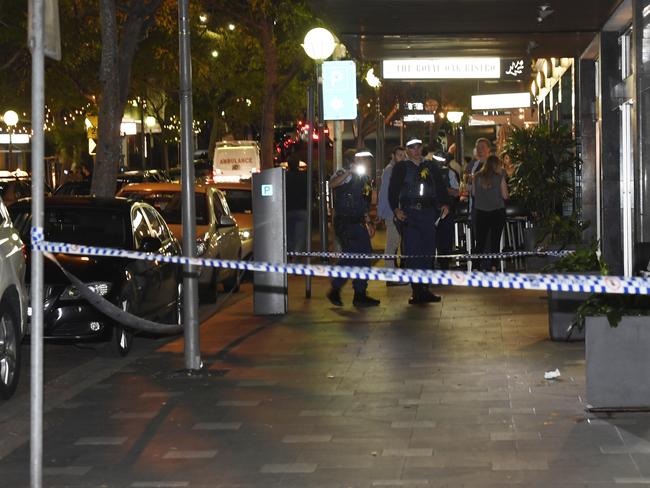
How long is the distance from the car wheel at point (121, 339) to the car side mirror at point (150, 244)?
96cm

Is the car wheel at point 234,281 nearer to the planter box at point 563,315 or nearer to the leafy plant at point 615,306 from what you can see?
the planter box at point 563,315

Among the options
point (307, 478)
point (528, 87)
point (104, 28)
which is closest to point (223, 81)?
point (528, 87)

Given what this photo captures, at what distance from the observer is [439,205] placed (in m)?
16.2

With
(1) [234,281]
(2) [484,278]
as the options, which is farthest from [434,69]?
(2) [484,278]

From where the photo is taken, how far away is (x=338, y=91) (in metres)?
18.8

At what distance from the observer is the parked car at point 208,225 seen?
16.4 metres

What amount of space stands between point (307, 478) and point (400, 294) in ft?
32.8

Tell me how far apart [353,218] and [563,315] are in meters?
4.49

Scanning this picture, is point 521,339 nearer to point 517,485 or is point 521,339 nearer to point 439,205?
point 439,205

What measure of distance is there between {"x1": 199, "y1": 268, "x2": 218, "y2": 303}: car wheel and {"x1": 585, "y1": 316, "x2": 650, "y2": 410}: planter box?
8.41 meters

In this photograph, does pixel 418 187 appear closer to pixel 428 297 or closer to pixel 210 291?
pixel 428 297

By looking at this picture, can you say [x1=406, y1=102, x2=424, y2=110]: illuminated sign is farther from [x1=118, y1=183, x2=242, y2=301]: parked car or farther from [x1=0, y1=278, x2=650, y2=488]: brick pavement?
[x1=0, y1=278, x2=650, y2=488]: brick pavement

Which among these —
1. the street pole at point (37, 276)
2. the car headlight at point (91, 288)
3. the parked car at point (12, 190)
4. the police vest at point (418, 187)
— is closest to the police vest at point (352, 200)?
the police vest at point (418, 187)

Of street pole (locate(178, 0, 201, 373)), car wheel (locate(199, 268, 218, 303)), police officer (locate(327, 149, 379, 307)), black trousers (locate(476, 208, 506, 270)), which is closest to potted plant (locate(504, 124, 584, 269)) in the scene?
black trousers (locate(476, 208, 506, 270))
